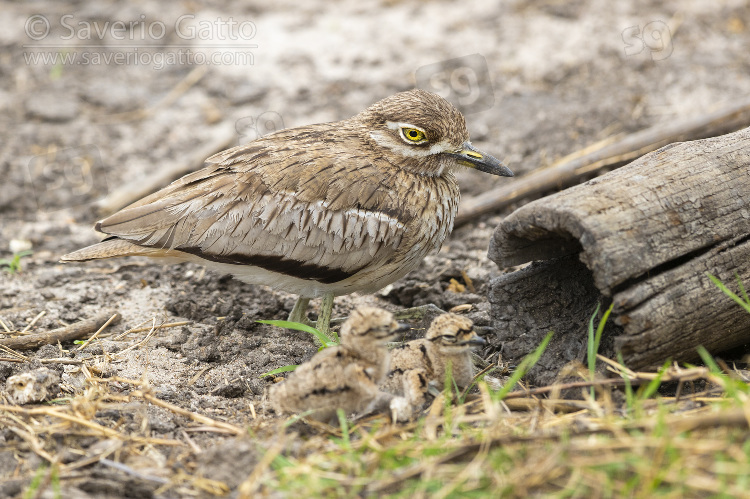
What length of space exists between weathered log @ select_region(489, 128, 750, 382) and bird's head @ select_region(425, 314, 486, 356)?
1.75ft

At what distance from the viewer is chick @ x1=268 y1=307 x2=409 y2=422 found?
344cm

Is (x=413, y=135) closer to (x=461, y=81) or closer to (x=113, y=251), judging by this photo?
(x=113, y=251)

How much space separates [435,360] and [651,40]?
5.54m

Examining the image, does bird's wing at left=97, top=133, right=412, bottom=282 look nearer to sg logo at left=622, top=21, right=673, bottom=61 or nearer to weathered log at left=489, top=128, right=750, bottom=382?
weathered log at left=489, top=128, right=750, bottom=382

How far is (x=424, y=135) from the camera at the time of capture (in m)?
4.64

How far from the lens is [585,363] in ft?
12.4

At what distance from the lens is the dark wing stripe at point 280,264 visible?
4.38m

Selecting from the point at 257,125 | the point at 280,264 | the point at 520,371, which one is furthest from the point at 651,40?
the point at 520,371

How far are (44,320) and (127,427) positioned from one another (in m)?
1.52

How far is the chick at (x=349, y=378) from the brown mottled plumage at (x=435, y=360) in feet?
0.43

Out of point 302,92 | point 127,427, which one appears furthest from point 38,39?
point 127,427

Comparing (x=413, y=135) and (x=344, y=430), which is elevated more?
(x=413, y=135)

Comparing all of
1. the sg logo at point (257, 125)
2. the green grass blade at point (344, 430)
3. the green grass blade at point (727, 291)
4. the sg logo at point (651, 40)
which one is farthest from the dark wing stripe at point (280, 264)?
the sg logo at point (651, 40)

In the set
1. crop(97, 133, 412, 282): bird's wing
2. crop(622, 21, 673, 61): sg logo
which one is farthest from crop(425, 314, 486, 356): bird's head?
crop(622, 21, 673, 61): sg logo
